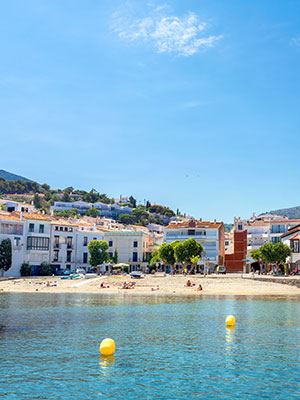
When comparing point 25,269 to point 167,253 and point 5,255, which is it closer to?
point 5,255

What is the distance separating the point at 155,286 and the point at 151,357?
171ft

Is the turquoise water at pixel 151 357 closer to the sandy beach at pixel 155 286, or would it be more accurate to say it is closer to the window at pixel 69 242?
the sandy beach at pixel 155 286

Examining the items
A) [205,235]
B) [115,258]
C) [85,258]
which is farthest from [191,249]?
[85,258]

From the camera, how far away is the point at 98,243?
97875 millimetres

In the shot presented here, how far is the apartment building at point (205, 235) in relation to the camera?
Result: 101m

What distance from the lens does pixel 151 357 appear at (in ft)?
69.0

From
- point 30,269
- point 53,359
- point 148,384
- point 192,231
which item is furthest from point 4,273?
point 148,384

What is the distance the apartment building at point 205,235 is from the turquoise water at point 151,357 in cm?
6427

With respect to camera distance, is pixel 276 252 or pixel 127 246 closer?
pixel 276 252

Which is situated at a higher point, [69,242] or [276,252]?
[69,242]

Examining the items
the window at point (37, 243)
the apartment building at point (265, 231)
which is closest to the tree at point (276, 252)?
the apartment building at point (265, 231)

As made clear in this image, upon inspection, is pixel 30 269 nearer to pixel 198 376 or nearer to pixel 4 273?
pixel 4 273

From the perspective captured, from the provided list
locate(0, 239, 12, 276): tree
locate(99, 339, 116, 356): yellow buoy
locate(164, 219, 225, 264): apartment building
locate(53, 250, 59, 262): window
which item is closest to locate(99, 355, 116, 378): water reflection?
locate(99, 339, 116, 356): yellow buoy

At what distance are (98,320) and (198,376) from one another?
1714cm
